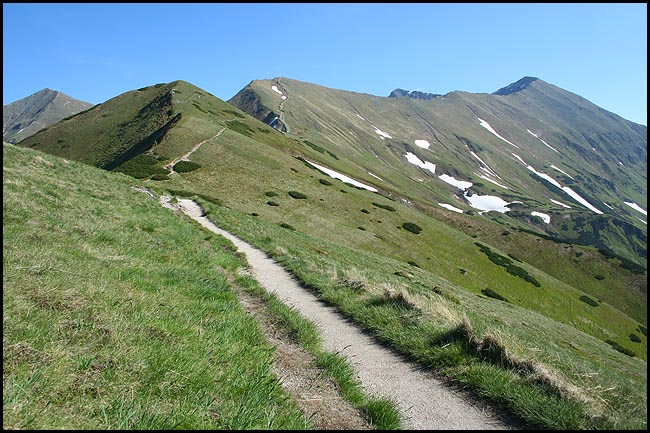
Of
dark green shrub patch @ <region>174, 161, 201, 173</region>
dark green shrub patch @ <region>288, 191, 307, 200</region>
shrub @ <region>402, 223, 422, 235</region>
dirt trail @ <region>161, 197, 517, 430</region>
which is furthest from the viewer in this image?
shrub @ <region>402, 223, 422, 235</region>

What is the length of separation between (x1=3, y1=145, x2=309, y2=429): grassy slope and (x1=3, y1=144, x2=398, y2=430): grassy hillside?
0.02 m

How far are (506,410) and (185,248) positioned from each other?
12995 millimetres

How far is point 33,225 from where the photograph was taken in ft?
35.7

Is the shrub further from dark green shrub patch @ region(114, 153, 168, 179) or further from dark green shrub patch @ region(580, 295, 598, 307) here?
dark green shrub patch @ region(114, 153, 168, 179)

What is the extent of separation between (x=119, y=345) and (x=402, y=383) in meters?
5.06

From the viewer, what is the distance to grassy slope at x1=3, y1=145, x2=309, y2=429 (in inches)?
164

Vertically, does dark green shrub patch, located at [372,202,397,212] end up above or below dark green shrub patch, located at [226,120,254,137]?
below

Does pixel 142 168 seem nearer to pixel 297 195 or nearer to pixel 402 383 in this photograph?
pixel 297 195

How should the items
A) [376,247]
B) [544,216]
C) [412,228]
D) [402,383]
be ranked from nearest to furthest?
[402,383] → [376,247] → [412,228] → [544,216]

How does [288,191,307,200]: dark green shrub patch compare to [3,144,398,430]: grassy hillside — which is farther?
[288,191,307,200]: dark green shrub patch

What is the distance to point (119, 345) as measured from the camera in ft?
17.7

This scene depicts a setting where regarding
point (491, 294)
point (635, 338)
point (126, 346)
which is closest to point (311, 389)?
point (126, 346)

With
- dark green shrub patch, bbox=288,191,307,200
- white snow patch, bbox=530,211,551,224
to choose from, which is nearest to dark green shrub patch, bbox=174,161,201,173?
dark green shrub patch, bbox=288,191,307,200

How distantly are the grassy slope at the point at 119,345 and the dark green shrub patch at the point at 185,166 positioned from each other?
144 ft
